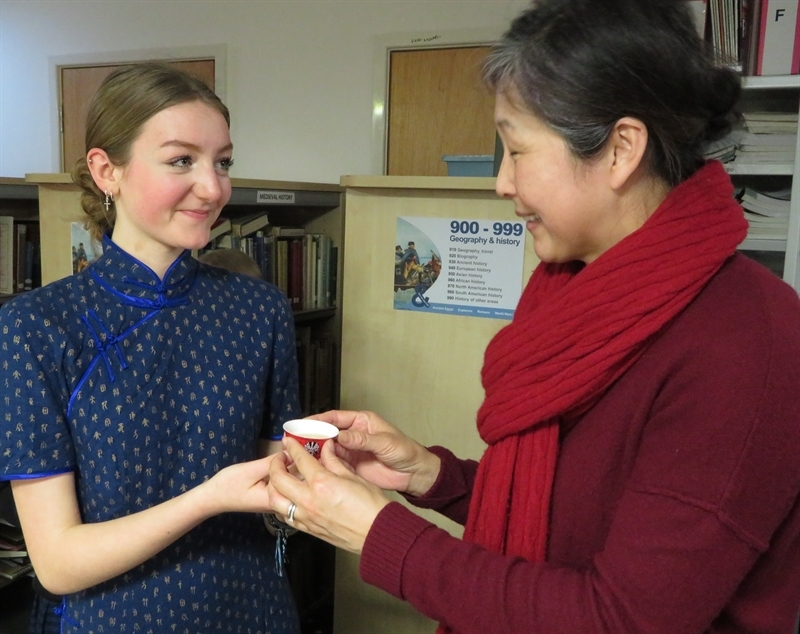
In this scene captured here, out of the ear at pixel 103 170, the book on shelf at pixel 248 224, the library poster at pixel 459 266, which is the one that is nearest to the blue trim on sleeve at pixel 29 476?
the ear at pixel 103 170

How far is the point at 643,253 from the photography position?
2.70 feet

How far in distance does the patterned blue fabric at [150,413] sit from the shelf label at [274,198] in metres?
0.74

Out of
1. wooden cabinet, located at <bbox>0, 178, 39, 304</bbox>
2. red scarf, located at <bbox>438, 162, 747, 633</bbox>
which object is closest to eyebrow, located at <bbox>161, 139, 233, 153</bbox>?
red scarf, located at <bbox>438, 162, 747, 633</bbox>

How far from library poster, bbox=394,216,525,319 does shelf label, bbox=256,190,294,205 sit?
423 millimetres

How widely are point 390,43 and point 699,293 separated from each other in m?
3.42

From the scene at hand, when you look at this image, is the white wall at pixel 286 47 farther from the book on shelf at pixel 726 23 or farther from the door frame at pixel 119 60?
the book on shelf at pixel 726 23

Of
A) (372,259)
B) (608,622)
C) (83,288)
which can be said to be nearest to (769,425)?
(608,622)

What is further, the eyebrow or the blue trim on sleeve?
the eyebrow

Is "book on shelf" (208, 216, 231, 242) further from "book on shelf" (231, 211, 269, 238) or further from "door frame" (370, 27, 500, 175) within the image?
"door frame" (370, 27, 500, 175)

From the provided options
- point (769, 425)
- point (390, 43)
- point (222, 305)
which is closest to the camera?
point (769, 425)

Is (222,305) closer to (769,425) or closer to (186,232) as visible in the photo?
(186,232)

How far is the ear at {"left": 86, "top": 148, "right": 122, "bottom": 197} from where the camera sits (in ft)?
3.91

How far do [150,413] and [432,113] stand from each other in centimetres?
309

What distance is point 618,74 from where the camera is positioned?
0.76 m
